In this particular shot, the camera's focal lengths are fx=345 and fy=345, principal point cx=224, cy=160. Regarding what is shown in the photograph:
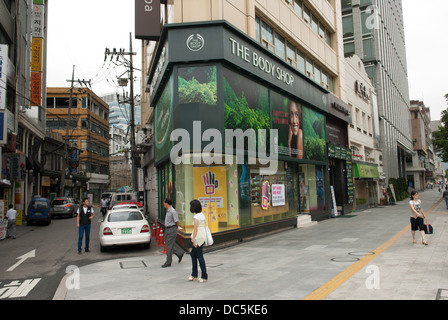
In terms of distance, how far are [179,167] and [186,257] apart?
327 cm

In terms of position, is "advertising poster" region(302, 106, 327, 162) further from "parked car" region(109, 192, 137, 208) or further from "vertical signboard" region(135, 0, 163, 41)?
"parked car" region(109, 192, 137, 208)

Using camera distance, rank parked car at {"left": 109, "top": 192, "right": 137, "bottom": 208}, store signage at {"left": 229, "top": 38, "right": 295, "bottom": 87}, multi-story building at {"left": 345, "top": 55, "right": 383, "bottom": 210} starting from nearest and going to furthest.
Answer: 1. store signage at {"left": 229, "top": 38, "right": 295, "bottom": 87}
2. parked car at {"left": 109, "top": 192, "right": 137, "bottom": 208}
3. multi-story building at {"left": 345, "top": 55, "right": 383, "bottom": 210}

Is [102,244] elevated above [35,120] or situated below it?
below

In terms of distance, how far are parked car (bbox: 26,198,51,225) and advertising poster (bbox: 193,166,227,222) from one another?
596 inches

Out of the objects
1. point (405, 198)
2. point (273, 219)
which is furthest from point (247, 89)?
point (405, 198)

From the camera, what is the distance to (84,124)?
56188 millimetres

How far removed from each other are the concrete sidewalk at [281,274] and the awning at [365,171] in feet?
52.5

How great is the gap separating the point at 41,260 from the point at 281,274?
757 cm

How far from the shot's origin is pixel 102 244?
36.6ft

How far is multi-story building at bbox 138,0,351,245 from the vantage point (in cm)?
1172

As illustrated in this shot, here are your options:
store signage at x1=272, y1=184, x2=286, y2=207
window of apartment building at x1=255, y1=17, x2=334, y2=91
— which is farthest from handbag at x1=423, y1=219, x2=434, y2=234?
window of apartment building at x1=255, y1=17, x2=334, y2=91
